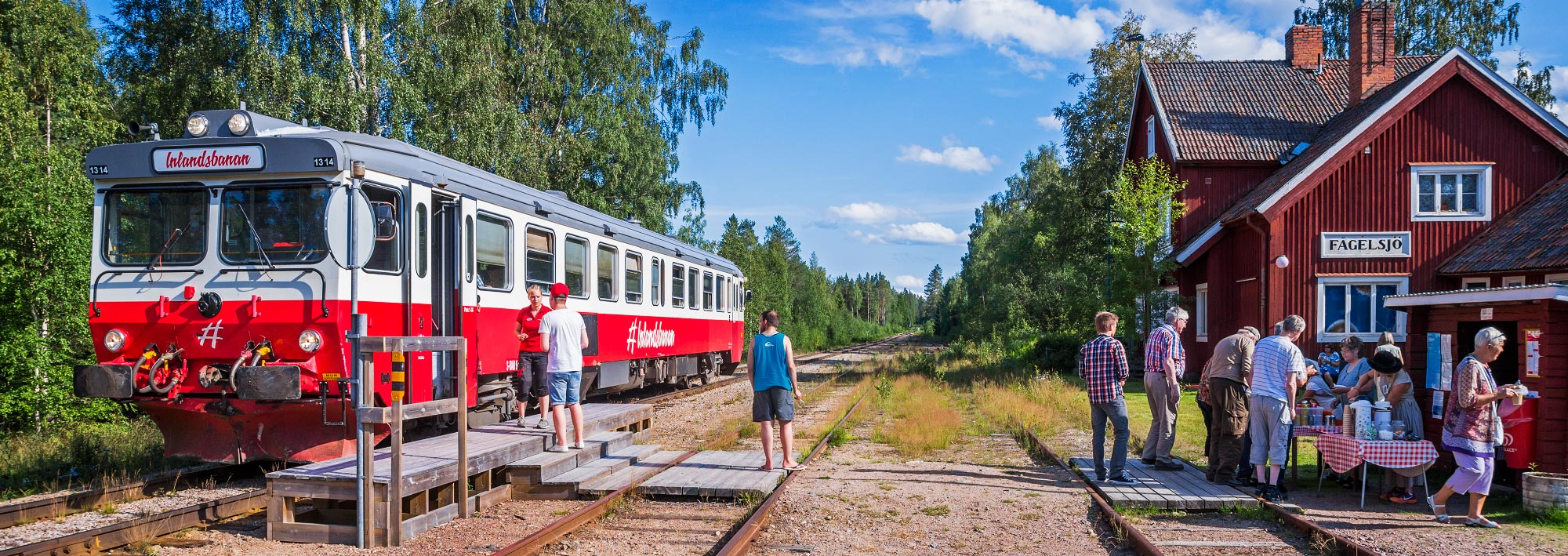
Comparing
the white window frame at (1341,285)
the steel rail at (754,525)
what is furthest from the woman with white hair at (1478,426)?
the white window frame at (1341,285)

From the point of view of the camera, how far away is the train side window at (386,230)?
26.5 feet

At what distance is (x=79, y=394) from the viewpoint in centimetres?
795

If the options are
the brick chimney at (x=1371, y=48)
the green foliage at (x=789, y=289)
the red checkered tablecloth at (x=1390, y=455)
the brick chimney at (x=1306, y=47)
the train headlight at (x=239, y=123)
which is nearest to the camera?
the red checkered tablecloth at (x=1390, y=455)

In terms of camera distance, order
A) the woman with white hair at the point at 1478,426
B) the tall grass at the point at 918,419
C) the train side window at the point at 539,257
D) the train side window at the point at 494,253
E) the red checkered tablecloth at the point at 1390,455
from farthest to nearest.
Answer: the tall grass at the point at 918,419, the train side window at the point at 539,257, the train side window at the point at 494,253, the red checkered tablecloth at the point at 1390,455, the woman with white hair at the point at 1478,426

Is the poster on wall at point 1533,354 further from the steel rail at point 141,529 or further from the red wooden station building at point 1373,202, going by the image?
the steel rail at point 141,529

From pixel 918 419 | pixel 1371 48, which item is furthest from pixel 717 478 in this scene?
pixel 1371 48

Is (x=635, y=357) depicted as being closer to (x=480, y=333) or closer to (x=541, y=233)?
(x=541, y=233)

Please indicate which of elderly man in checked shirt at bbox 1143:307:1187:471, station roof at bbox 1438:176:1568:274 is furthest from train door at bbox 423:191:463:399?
station roof at bbox 1438:176:1568:274

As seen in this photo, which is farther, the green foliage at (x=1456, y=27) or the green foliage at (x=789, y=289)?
the green foliage at (x=789, y=289)

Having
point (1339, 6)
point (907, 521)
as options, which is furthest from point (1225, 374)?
point (1339, 6)

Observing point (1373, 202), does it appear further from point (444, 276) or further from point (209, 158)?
point (209, 158)

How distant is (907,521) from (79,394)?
6.87 metres

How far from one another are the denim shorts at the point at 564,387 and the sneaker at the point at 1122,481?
4844 millimetres

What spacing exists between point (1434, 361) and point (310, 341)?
10107 mm
